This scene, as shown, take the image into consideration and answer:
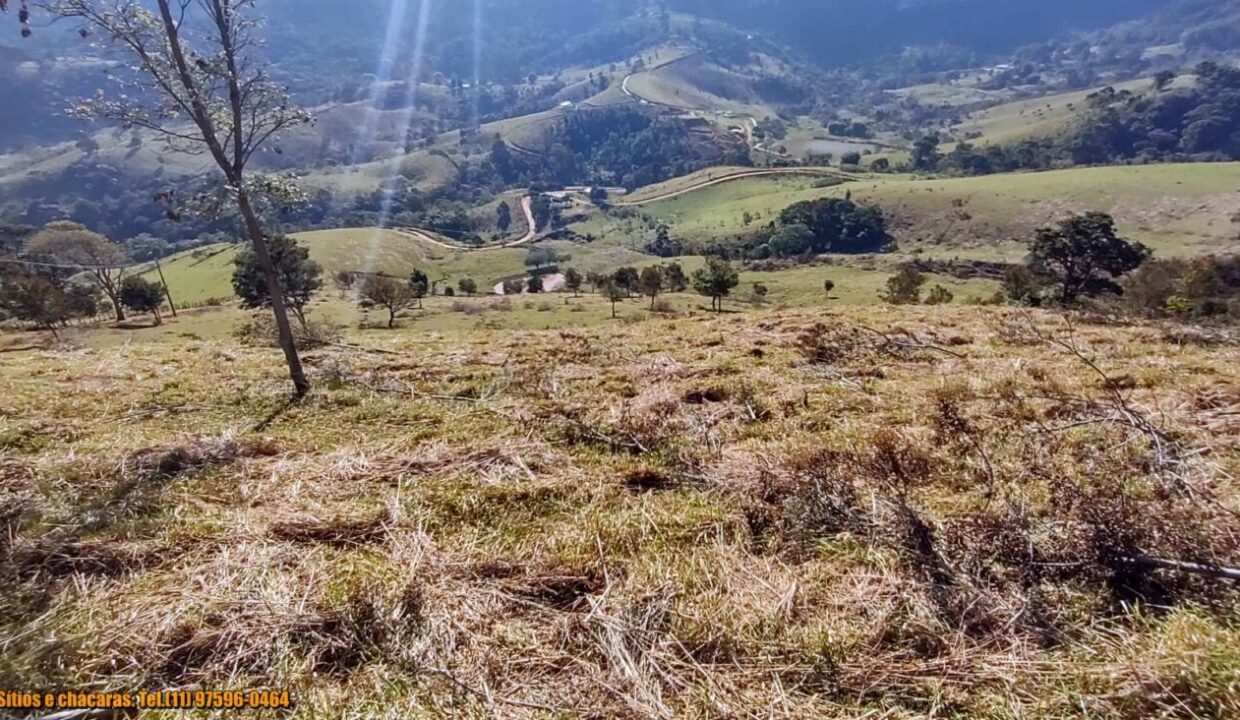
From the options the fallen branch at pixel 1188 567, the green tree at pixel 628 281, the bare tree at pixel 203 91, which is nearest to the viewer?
the fallen branch at pixel 1188 567

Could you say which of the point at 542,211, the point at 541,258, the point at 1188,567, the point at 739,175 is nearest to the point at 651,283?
the point at 1188,567

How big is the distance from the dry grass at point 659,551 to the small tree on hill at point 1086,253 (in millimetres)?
47092

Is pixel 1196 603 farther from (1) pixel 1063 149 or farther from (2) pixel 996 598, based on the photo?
(1) pixel 1063 149

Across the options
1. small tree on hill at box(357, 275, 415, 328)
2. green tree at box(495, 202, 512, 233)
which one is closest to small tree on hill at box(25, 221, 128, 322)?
small tree on hill at box(357, 275, 415, 328)

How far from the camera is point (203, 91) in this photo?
8.36 m

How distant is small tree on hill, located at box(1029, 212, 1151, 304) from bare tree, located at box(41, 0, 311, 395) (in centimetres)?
5240

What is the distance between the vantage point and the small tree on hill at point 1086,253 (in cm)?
4441

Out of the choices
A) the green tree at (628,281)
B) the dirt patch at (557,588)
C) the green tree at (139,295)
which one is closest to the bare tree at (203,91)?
the dirt patch at (557,588)

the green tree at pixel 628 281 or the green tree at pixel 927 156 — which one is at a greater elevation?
the green tree at pixel 927 156

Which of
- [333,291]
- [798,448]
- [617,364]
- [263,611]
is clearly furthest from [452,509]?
[333,291]

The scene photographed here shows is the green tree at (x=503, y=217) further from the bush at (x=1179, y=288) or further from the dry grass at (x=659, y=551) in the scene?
the dry grass at (x=659, y=551)

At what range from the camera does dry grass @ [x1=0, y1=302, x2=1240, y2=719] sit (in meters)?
3.01

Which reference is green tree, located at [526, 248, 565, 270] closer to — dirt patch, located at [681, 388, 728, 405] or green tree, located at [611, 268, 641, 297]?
green tree, located at [611, 268, 641, 297]

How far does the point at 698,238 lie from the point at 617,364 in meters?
135
